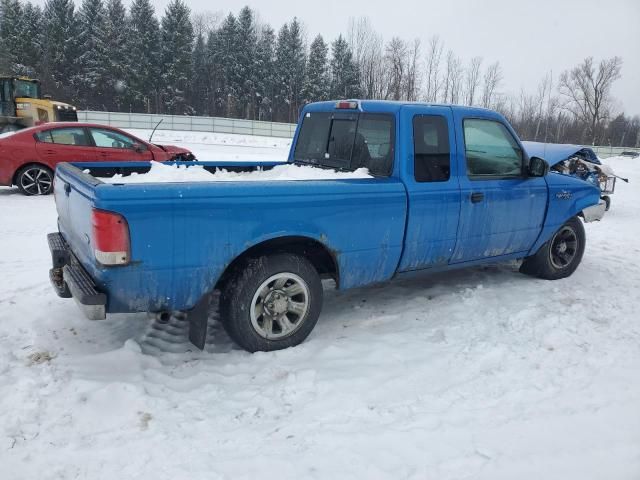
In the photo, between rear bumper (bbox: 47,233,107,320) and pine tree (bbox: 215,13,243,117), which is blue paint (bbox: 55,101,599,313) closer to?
rear bumper (bbox: 47,233,107,320)

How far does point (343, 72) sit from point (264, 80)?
10.1 metres

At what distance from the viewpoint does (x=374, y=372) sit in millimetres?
3818

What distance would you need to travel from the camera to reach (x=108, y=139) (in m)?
10.9

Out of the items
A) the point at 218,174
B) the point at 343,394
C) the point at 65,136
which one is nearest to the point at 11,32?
the point at 65,136

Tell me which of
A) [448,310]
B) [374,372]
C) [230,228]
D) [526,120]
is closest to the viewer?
[230,228]

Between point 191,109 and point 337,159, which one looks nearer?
point 337,159

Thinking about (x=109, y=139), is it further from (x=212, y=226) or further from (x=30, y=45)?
(x=30, y=45)

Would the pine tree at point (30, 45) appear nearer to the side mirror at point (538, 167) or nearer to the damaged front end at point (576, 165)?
the damaged front end at point (576, 165)

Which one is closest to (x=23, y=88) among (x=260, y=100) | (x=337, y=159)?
(x=337, y=159)

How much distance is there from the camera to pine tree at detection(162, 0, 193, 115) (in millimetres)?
57250

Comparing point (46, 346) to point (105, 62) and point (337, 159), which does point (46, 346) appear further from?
point (105, 62)

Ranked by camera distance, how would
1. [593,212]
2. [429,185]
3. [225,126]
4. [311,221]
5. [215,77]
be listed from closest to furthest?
[311,221] < [429,185] < [593,212] < [225,126] < [215,77]

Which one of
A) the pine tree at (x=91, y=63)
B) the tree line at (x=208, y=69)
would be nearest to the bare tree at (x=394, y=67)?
the tree line at (x=208, y=69)

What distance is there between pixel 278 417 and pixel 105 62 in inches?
2406
